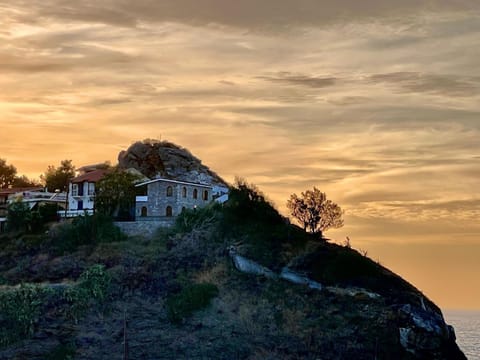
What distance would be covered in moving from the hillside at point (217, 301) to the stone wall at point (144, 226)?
285 centimetres

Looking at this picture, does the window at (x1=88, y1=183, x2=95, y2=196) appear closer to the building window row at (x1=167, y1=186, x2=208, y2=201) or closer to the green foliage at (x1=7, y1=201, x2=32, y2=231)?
the green foliage at (x1=7, y1=201, x2=32, y2=231)

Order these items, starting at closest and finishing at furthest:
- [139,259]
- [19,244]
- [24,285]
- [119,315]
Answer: [119,315] → [24,285] → [139,259] → [19,244]

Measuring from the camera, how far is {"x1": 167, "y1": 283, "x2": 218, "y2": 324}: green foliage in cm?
6316

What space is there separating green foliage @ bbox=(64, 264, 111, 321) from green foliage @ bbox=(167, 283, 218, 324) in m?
5.77

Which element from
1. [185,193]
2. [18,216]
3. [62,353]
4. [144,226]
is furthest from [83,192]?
[62,353]

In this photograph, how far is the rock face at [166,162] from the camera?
10394 cm

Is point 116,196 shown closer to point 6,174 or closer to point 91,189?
point 91,189

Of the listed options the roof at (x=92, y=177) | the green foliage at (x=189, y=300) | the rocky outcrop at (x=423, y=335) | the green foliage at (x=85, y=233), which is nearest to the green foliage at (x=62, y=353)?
the green foliage at (x=189, y=300)

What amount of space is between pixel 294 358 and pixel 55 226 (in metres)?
37.6

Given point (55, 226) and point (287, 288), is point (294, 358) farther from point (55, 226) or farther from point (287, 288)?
point (55, 226)

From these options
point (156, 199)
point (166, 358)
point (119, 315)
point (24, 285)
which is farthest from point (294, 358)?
point (156, 199)

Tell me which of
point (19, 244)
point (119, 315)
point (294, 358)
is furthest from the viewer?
point (19, 244)

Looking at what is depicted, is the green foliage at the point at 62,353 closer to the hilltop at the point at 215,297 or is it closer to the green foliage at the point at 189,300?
the hilltop at the point at 215,297

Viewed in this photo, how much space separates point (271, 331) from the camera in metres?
60.7
